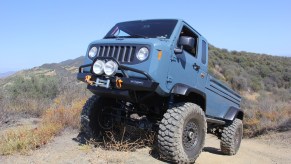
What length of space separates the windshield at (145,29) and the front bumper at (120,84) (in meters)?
1.05

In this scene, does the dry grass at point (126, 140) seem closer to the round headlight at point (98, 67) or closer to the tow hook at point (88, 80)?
the tow hook at point (88, 80)

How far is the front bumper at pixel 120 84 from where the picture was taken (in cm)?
625

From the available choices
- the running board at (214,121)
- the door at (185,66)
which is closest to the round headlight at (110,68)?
the door at (185,66)

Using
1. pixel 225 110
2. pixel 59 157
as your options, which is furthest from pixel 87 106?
pixel 225 110

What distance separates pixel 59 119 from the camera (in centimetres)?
967

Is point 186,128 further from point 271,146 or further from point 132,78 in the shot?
point 271,146

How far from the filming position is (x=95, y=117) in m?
7.99

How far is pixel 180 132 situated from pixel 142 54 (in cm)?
139

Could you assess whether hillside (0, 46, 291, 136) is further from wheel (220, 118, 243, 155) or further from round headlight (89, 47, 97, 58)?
wheel (220, 118, 243, 155)

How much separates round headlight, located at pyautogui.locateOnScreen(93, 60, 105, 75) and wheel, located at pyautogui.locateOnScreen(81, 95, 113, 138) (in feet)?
4.63

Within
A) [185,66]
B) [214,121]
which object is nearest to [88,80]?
[185,66]

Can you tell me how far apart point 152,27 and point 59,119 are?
3.59m

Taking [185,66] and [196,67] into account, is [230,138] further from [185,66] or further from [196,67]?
[185,66]

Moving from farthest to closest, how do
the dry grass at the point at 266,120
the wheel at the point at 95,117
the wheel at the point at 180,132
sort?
the dry grass at the point at 266,120
the wheel at the point at 95,117
the wheel at the point at 180,132
